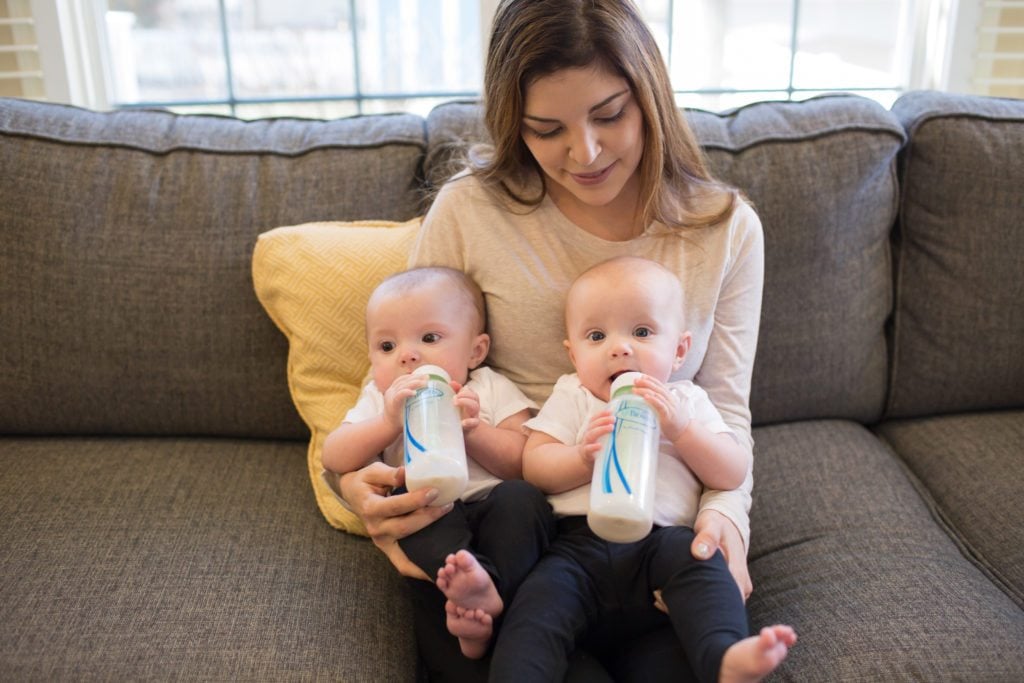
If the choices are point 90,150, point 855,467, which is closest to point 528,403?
point 855,467

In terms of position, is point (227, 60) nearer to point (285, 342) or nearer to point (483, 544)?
point (285, 342)

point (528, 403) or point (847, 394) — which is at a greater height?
point (528, 403)

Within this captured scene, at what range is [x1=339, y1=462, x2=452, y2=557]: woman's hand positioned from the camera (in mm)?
1184

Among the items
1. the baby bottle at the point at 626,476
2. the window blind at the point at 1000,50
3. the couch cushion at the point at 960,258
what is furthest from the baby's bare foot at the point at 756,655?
the window blind at the point at 1000,50

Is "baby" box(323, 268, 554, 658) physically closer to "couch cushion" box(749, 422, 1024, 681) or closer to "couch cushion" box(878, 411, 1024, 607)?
"couch cushion" box(749, 422, 1024, 681)

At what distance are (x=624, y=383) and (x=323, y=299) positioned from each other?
64 centimetres

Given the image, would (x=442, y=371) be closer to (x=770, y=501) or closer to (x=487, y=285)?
(x=487, y=285)

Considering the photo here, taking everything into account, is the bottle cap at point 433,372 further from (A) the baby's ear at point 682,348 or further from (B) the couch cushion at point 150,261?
(B) the couch cushion at point 150,261

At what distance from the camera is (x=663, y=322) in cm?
126

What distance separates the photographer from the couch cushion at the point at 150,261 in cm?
160

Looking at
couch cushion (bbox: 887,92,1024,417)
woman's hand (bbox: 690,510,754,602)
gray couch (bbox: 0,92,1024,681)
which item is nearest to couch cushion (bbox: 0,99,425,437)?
gray couch (bbox: 0,92,1024,681)

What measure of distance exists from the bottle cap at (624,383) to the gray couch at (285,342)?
447 mm

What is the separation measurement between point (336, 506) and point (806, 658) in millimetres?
764

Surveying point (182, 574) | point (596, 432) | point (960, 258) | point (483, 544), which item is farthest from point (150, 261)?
point (960, 258)
